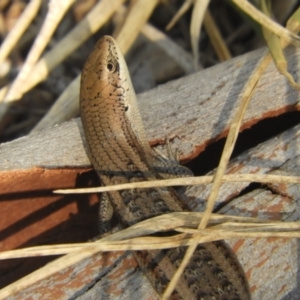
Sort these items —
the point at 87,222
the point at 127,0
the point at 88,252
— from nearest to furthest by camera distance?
the point at 88,252 → the point at 87,222 → the point at 127,0

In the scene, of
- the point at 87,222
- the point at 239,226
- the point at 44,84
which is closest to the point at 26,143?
the point at 87,222

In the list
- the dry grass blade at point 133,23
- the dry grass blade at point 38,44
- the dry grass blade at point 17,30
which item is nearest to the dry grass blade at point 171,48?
the dry grass blade at point 133,23

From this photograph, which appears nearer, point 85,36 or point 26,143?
point 26,143

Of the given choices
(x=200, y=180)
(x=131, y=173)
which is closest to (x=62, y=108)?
(x=131, y=173)

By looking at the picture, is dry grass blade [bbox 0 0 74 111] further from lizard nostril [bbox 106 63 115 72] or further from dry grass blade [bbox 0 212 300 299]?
dry grass blade [bbox 0 212 300 299]

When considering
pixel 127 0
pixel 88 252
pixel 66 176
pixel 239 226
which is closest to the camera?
pixel 88 252

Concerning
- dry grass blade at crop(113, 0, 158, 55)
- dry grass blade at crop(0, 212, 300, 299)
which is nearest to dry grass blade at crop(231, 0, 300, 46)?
dry grass blade at crop(0, 212, 300, 299)

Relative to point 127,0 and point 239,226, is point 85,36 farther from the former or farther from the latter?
point 239,226
